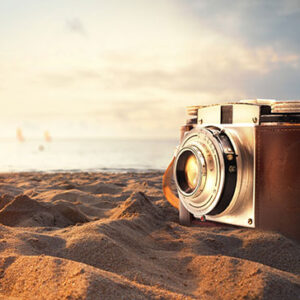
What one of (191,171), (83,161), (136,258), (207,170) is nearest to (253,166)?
(207,170)

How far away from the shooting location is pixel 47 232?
2820mm

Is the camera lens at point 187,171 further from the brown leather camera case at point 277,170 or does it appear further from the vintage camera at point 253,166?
the brown leather camera case at point 277,170

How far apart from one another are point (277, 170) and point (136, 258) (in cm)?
112

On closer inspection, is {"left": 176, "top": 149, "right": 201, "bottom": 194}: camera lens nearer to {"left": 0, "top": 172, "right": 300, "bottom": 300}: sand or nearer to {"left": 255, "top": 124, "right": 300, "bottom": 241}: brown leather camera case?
{"left": 0, "top": 172, "right": 300, "bottom": 300}: sand

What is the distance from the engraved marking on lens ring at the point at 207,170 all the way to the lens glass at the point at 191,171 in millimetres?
95

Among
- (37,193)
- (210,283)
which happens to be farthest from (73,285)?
(37,193)

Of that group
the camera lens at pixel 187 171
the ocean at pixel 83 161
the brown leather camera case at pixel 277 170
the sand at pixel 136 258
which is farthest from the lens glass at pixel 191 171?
the ocean at pixel 83 161

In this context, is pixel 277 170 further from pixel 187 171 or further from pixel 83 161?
pixel 83 161

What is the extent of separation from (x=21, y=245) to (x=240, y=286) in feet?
4.46

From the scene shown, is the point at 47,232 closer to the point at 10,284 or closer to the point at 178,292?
the point at 10,284

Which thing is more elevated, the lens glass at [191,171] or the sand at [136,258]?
the lens glass at [191,171]

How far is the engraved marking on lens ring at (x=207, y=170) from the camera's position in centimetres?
257

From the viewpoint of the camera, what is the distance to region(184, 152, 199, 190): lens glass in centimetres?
287

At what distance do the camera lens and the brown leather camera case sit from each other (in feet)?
1.75
